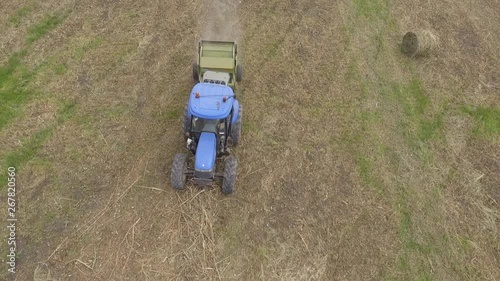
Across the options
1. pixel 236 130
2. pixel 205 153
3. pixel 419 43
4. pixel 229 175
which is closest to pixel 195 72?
pixel 236 130

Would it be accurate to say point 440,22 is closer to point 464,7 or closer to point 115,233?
point 464,7

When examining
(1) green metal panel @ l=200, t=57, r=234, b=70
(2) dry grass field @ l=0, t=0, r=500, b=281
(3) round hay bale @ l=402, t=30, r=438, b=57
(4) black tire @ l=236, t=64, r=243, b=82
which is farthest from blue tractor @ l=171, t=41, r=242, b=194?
(3) round hay bale @ l=402, t=30, r=438, b=57

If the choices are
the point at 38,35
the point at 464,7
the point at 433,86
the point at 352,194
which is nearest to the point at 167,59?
the point at 38,35

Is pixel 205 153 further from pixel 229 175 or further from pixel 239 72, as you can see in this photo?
pixel 239 72

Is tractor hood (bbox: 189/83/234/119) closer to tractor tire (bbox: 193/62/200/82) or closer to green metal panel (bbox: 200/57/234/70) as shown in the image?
green metal panel (bbox: 200/57/234/70)

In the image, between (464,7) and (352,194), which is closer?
(352,194)

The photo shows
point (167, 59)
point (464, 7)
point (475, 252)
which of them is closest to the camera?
point (475, 252)

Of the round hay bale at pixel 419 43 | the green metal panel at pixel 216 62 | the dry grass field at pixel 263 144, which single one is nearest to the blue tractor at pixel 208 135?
the dry grass field at pixel 263 144
